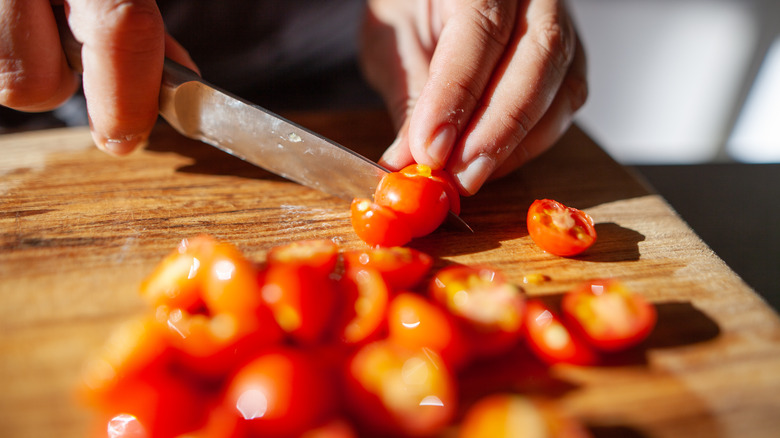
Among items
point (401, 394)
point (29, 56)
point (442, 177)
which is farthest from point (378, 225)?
point (29, 56)

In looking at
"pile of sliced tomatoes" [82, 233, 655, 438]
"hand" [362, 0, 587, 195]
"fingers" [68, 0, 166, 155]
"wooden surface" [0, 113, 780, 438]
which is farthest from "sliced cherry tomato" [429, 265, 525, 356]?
"fingers" [68, 0, 166, 155]

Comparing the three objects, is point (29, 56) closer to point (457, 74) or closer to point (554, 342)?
point (457, 74)

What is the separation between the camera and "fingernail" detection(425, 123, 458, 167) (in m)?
1.31

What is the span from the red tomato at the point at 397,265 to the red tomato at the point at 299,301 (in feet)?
0.44

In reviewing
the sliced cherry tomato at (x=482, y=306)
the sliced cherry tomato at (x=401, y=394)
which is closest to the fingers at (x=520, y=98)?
the sliced cherry tomato at (x=482, y=306)

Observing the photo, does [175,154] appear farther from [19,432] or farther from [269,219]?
[19,432]

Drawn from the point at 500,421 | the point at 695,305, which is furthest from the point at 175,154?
the point at 695,305

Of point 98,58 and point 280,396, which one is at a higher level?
point 98,58

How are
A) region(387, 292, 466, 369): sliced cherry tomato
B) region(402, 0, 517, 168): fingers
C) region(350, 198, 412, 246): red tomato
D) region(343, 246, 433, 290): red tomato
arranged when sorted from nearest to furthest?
region(387, 292, 466, 369): sliced cherry tomato → region(343, 246, 433, 290): red tomato → region(350, 198, 412, 246): red tomato → region(402, 0, 517, 168): fingers

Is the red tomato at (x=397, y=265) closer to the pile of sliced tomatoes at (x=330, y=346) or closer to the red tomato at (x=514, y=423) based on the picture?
the pile of sliced tomatoes at (x=330, y=346)

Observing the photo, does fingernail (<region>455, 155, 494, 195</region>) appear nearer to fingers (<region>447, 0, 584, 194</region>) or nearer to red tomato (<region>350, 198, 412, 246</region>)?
fingers (<region>447, 0, 584, 194</region>)

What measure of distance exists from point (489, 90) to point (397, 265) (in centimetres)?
62

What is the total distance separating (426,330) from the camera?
916 mm

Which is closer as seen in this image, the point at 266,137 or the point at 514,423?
the point at 514,423
